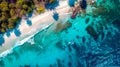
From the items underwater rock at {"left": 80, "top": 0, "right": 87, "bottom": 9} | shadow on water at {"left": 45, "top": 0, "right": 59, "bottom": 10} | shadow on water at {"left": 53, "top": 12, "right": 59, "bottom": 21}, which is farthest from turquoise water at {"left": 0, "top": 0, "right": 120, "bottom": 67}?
shadow on water at {"left": 45, "top": 0, "right": 59, "bottom": 10}

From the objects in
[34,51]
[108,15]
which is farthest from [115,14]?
[34,51]

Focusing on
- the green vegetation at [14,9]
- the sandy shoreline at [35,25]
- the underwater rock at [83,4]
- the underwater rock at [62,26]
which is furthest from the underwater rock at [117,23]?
the green vegetation at [14,9]

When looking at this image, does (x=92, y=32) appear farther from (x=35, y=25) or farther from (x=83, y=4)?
(x=35, y=25)

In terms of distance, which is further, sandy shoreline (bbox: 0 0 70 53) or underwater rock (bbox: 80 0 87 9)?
sandy shoreline (bbox: 0 0 70 53)

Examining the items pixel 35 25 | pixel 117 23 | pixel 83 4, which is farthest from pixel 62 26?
pixel 117 23

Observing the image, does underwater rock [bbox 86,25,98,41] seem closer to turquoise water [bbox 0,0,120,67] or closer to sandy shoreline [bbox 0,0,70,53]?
turquoise water [bbox 0,0,120,67]

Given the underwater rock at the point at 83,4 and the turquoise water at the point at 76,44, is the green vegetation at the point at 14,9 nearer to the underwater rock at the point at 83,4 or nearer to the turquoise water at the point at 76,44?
the turquoise water at the point at 76,44

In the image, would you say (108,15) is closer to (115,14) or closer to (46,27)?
(115,14)
